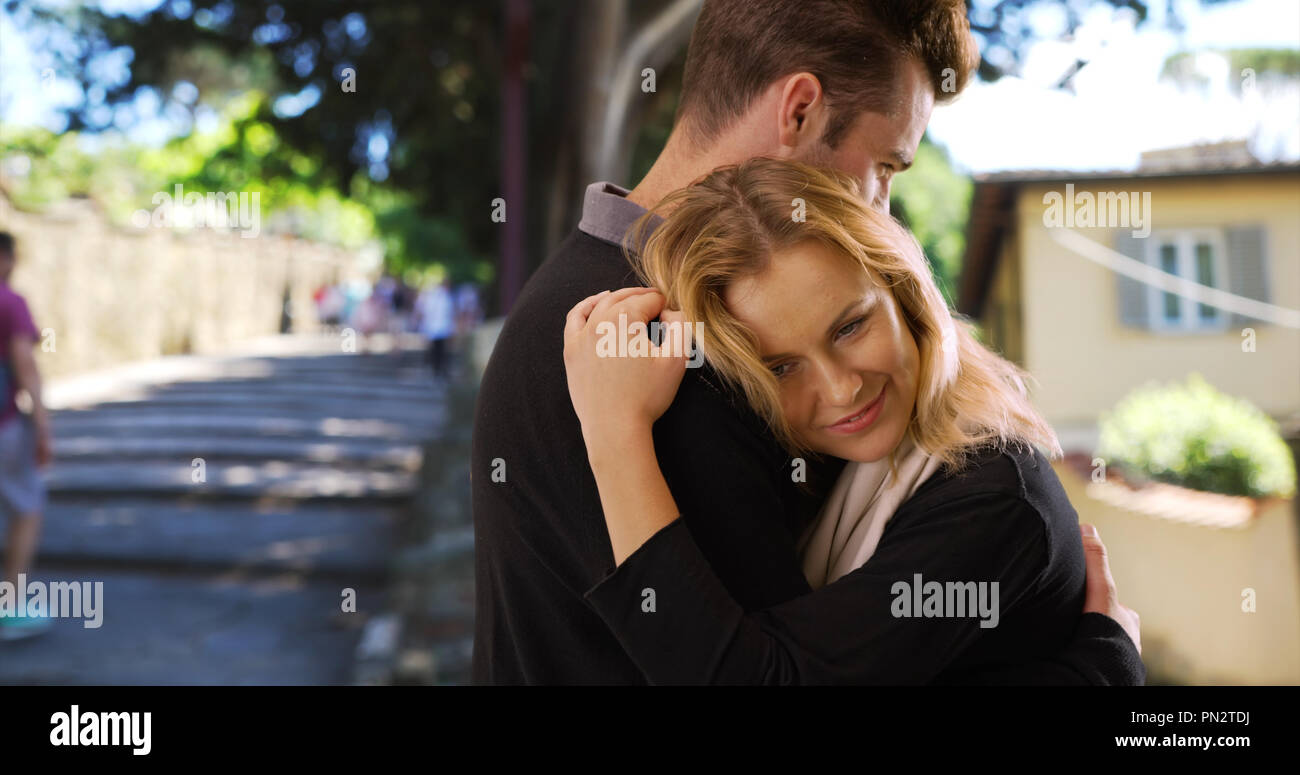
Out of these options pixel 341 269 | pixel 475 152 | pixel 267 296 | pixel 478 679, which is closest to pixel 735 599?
pixel 478 679

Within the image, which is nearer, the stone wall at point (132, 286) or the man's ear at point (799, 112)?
the man's ear at point (799, 112)

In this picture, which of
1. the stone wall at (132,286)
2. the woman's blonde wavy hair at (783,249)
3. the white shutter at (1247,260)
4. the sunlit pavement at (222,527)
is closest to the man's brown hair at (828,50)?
the woman's blonde wavy hair at (783,249)

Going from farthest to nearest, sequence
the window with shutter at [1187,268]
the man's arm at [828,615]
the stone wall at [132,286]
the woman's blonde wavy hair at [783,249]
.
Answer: the stone wall at [132,286]
the window with shutter at [1187,268]
the woman's blonde wavy hair at [783,249]
the man's arm at [828,615]

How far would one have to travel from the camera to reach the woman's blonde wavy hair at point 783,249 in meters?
1.41

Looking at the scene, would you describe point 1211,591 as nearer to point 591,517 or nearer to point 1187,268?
point 591,517

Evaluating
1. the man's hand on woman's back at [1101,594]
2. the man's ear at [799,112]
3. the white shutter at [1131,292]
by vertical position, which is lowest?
the man's hand on woman's back at [1101,594]

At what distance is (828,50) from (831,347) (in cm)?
52

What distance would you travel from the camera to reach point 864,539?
1.45 meters

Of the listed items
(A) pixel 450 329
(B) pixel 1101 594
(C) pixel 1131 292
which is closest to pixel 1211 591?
(B) pixel 1101 594

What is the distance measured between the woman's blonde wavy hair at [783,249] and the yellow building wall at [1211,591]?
17.8 feet

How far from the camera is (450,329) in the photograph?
644 inches

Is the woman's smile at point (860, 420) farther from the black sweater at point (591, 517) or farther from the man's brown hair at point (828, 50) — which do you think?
the man's brown hair at point (828, 50)
